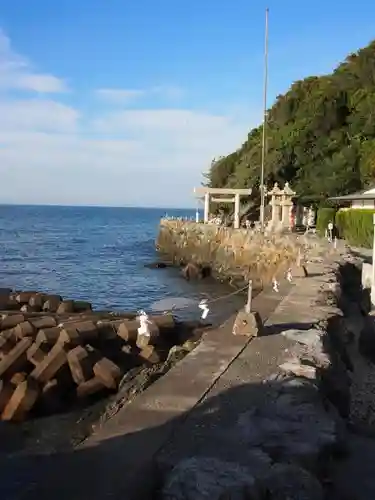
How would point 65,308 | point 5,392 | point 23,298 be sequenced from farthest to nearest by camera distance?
point 23,298 → point 65,308 → point 5,392

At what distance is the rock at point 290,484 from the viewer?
3602 millimetres

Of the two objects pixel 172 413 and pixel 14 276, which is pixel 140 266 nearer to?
pixel 14 276

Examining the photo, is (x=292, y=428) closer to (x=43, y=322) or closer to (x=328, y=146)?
(x=43, y=322)

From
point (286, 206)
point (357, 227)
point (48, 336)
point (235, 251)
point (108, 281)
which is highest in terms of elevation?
point (286, 206)

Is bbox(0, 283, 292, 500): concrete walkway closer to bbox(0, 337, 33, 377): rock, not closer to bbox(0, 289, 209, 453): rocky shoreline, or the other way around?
bbox(0, 289, 209, 453): rocky shoreline

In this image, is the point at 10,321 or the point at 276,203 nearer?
the point at 10,321

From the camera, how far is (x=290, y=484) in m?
3.65

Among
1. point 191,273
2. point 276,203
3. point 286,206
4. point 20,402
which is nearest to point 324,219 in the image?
point 286,206

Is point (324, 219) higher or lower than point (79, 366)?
higher

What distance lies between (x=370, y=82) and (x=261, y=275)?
3389 centimetres

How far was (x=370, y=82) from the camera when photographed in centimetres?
5269

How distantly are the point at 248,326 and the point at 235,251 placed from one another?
23012 millimetres

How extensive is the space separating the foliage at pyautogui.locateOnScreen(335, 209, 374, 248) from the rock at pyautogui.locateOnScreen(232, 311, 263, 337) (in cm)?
1820

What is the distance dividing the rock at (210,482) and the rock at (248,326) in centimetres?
439
